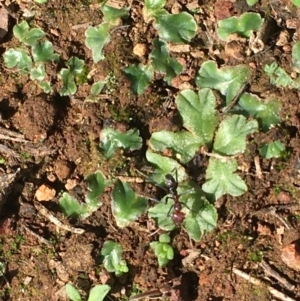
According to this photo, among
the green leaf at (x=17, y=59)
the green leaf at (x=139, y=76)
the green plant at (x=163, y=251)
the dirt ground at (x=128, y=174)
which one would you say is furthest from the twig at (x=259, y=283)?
the green leaf at (x=17, y=59)

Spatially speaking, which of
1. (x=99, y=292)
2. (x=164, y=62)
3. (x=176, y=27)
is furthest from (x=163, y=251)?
(x=176, y=27)

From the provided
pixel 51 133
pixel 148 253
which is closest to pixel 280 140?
pixel 148 253

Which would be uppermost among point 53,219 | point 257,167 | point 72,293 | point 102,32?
point 102,32

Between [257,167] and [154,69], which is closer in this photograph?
[257,167]

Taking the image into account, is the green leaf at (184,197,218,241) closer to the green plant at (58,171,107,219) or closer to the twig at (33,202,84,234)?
the green plant at (58,171,107,219)

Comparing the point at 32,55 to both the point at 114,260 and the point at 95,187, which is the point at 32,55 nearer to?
the point at 95,187

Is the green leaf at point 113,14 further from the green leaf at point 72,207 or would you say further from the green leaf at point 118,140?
the green leaf at point 72,207
